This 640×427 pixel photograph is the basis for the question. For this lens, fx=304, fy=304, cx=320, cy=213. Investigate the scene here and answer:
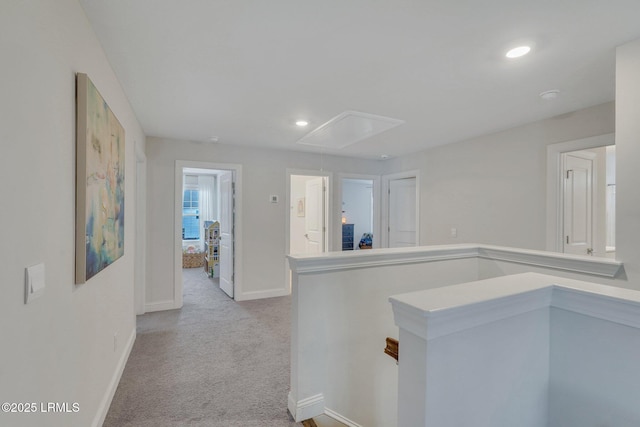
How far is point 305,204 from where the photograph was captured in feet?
21.9

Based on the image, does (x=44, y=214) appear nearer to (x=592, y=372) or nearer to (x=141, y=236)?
(x=592, y=372)

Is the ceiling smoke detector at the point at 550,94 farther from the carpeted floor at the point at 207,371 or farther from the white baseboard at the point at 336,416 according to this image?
the carpeted floor at the point at 207,371

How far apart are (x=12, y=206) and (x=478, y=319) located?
1486 mm

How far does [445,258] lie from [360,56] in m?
1.80

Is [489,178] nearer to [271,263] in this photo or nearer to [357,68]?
[357,68]

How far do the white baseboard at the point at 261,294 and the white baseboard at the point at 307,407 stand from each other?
2707mm

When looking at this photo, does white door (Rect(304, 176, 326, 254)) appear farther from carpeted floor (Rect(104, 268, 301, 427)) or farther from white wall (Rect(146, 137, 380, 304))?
carpeted floor (Rect(104, 268, 301, 427))

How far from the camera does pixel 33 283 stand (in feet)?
3.29

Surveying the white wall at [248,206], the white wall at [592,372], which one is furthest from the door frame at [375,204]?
the white wall at [592,372]

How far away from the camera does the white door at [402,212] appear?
5230 mm

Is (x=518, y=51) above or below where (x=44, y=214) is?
above

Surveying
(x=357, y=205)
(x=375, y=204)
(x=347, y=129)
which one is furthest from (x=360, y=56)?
(x=357, y=205)

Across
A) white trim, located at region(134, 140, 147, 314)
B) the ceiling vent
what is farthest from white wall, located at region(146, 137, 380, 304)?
the ceiling vent

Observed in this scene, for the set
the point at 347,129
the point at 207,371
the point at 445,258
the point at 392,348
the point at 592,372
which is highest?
the point at 347,129
